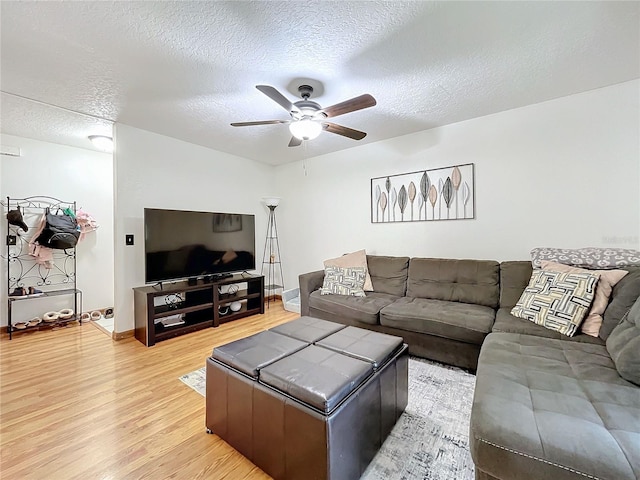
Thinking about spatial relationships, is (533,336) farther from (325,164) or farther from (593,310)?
(325,164)

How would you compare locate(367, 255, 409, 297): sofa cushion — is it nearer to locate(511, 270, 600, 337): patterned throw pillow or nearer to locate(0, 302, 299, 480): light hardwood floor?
locate(511, 270, 600, 337): patterned throw pillow

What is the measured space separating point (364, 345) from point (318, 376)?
0.47 m

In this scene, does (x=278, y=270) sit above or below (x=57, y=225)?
below

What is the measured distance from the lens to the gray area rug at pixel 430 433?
136 centimetres

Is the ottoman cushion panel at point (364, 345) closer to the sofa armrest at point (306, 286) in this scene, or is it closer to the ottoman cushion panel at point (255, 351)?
the ottoman cushion panel at point (255, 351)

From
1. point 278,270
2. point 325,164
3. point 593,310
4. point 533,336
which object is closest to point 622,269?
point 593,310

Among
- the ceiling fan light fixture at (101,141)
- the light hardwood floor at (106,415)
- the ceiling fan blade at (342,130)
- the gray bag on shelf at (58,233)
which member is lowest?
the light hardwood floor at (106,415)

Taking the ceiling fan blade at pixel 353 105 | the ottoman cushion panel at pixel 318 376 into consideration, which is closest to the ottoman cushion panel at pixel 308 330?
the ottoman cushion panel at pixel 318 376

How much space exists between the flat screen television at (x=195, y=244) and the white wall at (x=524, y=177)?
1.47 metres

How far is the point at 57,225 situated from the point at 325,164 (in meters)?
3.55

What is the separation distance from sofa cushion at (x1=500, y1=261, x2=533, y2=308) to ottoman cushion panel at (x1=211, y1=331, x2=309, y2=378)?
194 centimetres

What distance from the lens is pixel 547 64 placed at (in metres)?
2.05

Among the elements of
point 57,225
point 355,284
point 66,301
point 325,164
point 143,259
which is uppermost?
point 325,164

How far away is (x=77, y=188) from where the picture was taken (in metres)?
3.80
